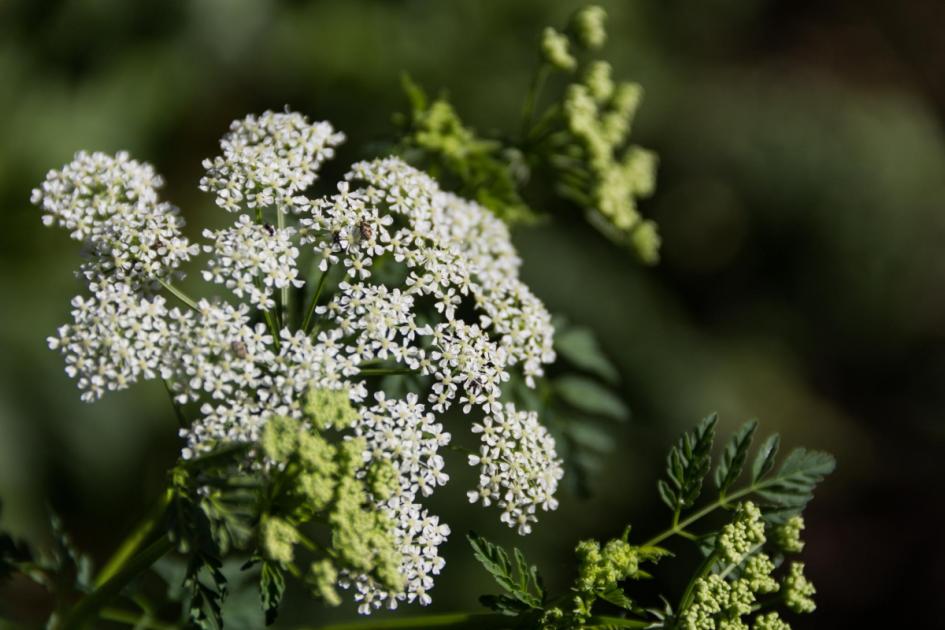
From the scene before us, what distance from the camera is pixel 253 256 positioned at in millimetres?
2707

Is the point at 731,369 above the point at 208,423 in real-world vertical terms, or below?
above

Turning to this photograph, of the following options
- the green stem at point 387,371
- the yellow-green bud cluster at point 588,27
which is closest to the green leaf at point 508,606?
the green stem at point 387,371

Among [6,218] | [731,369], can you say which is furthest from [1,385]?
[731,369]

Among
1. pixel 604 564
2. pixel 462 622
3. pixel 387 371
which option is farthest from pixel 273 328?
pixel 604 564

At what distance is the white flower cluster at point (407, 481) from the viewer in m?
2.56

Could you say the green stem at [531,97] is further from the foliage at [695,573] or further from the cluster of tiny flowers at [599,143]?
the foliage at [695,573]

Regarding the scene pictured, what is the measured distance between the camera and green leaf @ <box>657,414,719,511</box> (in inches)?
109

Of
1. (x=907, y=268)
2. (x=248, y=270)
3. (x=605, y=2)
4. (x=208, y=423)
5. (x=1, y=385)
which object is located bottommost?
(x=1, y=385)

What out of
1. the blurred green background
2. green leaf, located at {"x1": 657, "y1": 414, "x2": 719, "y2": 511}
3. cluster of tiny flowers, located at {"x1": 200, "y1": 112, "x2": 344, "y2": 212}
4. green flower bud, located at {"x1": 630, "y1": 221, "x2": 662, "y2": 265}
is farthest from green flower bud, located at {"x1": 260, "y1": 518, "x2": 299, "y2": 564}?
the blurred green background

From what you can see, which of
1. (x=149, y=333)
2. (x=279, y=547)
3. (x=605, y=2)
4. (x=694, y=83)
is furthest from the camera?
(x=694, y=83)

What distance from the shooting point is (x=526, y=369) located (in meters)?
3.05

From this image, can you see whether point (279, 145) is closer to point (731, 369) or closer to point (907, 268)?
point (731, 369)

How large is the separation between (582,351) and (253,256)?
152 cm

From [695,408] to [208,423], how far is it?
578cm
